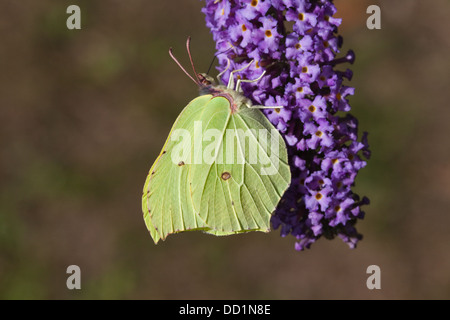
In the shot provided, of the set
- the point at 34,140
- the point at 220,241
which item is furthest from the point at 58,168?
the point at 220,241

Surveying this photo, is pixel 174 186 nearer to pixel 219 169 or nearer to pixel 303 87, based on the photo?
pixel 219 169

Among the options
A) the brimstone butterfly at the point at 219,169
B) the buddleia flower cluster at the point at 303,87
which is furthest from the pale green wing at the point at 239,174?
the buddleia flower cluster at the point at 303,87

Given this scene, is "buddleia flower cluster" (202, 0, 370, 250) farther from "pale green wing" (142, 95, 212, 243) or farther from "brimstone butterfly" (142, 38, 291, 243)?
"pale green wing" (142, 95, 212, 243)

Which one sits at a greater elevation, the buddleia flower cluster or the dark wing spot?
the buddleia flower cluster

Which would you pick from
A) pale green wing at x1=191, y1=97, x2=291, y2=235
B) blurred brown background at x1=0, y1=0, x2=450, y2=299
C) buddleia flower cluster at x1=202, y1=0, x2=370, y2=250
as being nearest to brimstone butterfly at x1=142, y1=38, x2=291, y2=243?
pale green wing at x1=191, y1=97, x2=291, y2=235

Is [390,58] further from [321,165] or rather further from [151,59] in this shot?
[321,165]
